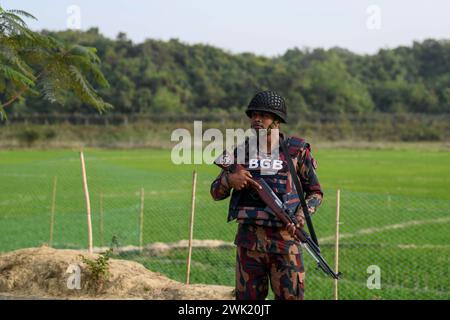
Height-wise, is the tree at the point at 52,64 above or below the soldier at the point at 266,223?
above

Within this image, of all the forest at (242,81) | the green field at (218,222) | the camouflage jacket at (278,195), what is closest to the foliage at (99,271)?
the green field at (218,222)

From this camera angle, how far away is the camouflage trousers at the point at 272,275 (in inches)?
222

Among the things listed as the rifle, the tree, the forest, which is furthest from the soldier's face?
the forest

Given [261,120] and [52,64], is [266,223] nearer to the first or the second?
[261,120]

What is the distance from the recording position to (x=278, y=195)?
18.7 feet

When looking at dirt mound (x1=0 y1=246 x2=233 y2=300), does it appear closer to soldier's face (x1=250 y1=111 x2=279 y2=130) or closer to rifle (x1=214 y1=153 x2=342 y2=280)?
rifle (x1=214 y1=153 x2=342 y2=280)

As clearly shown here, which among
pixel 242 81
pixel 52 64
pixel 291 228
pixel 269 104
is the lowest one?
pixel 291 228

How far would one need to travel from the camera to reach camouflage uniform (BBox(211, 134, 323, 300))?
5633mm

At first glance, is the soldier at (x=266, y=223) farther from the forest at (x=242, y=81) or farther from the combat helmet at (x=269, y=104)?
the forest at (x=242, y=81)

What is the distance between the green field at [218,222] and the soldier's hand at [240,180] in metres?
5.78

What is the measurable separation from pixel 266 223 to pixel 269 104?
817mm

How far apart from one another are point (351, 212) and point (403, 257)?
6.52 metres

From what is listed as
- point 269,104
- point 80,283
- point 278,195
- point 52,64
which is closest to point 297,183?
point 278,195

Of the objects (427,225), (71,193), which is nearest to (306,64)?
(71,193)
